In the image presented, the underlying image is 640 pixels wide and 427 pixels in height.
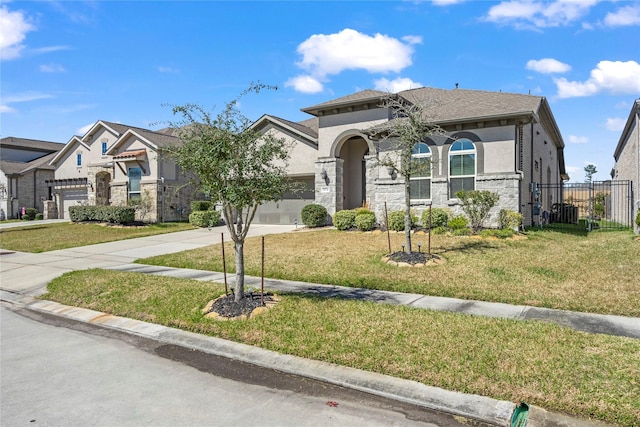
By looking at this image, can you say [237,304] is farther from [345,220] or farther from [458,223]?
[345,220]

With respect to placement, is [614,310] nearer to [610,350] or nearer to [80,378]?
[610,350]

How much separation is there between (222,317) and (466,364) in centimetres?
403

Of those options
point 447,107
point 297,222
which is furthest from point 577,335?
point 297,222

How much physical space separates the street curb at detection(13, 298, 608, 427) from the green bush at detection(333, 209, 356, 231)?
1236 cm

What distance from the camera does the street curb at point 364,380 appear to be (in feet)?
12.7

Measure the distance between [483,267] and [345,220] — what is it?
9.21 meters

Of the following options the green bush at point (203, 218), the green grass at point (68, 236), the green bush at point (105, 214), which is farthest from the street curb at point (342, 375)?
the green bush at point (105, 214)

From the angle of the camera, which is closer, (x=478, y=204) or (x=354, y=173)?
(x=478, y=204)

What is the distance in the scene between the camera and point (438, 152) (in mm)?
18141

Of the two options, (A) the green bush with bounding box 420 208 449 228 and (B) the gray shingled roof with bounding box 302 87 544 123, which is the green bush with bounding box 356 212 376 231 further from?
(B) the gray shingled roof with bounding box 302 87 544 123

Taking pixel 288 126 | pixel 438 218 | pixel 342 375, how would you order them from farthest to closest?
1. pixel 288 126
2. pixel 438 218
3. pixel 342 375

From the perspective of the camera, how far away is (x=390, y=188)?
19109mm

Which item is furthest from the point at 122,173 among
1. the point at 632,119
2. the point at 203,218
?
the point at 632,119

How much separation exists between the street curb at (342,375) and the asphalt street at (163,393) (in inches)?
4.4
